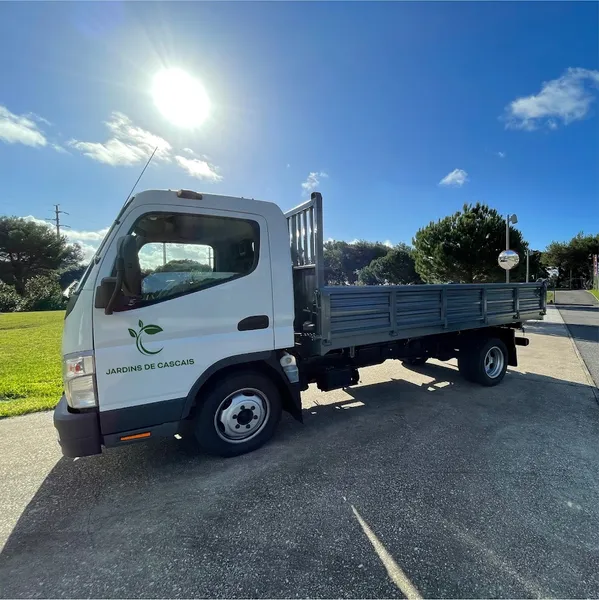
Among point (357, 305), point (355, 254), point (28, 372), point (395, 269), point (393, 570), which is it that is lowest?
point (393, 570)

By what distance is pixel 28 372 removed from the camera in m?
6.38

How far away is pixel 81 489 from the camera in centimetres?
285

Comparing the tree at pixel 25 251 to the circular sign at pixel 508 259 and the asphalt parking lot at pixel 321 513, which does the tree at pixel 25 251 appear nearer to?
the asphalt parking lot at pixel 321 513

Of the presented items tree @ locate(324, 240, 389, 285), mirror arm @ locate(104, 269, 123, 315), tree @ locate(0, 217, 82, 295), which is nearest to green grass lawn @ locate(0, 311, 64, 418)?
mirror arm @ locate(104, 269, 123, 315)

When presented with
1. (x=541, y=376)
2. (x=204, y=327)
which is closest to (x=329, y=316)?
(x=204, y=327)

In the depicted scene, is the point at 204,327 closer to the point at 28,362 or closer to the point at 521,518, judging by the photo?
the point at 521,518

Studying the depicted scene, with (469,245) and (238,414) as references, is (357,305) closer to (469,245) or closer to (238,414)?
(238,414)

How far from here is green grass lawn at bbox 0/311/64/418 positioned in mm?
4809

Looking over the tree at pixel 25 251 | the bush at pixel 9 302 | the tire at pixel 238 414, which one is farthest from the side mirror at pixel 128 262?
the tree at pixel 25 251

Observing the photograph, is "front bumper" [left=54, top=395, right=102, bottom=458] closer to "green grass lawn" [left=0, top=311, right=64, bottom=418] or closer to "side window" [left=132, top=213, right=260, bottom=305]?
"side window" [left=132, top=213, right=260, bottom=305]

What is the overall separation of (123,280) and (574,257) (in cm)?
6938

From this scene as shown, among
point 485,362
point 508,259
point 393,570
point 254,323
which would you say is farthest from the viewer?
point 508,259

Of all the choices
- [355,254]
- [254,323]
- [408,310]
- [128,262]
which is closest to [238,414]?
[254,323]

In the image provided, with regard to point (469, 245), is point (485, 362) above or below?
below
